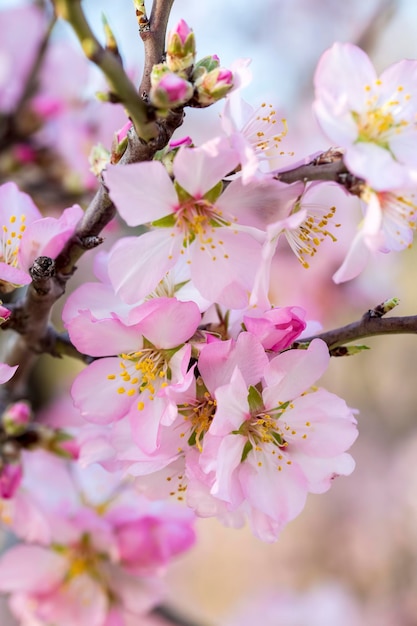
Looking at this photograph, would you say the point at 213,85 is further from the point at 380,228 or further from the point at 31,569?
the point at 31,569

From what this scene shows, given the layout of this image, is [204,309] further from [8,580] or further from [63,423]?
[63,423]

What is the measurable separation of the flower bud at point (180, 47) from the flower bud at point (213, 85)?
19mm

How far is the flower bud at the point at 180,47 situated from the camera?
596mm

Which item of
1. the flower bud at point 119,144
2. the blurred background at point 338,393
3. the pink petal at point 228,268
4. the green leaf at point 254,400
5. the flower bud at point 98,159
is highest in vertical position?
the flower bud at point 119,144

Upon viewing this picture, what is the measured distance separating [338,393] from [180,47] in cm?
252

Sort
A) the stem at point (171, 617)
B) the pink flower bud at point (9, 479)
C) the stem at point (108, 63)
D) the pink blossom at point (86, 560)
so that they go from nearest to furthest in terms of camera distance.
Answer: the stem at point (108, 63), the pink flower bud at point (9, 479), the pink blossom at point (86, 560), the stem at point (171, 617)

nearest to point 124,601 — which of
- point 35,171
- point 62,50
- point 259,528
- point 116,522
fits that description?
point 116,522

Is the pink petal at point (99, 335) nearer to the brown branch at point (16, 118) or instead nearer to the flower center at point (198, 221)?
the flower center at point (198, 221)

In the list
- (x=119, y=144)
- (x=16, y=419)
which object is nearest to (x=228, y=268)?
(x=119, y=144)

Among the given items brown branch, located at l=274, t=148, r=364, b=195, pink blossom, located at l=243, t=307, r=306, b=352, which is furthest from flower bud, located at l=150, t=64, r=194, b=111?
pink blossom, located at l=243, t=307, r=306, b=352

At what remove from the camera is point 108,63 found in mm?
526

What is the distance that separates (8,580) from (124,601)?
20 centimetres

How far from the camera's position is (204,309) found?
2.28ft

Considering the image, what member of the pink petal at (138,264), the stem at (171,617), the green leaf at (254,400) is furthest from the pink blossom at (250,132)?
the stem at (171,617)
